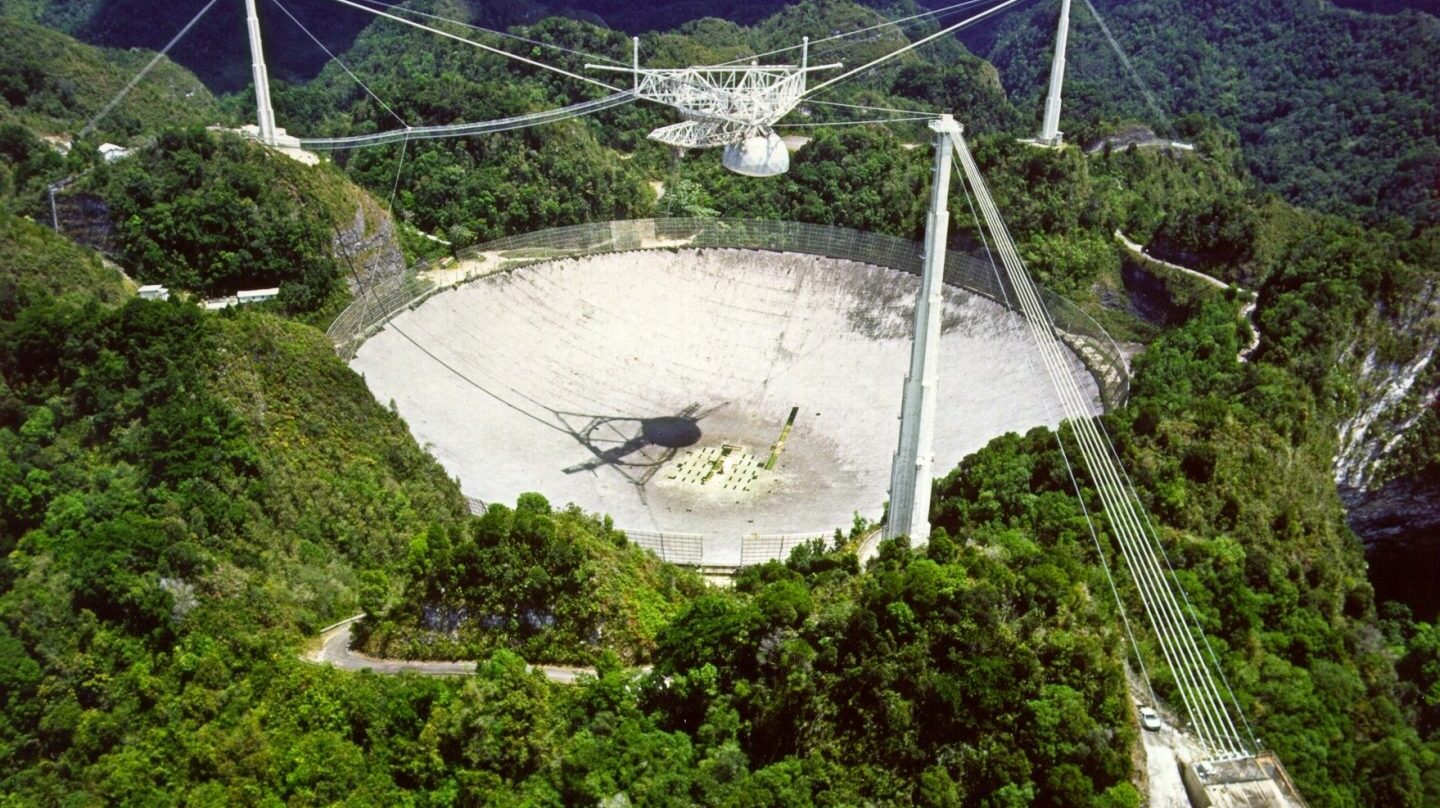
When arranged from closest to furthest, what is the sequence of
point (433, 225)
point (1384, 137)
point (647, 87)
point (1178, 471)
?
point (1178, 471) → point (647, 87) → point (433, 225) → point (1384, 137)

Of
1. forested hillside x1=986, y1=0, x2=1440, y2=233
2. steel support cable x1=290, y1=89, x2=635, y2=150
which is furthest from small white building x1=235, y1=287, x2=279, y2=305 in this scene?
forested hillside x1=986, y1=0, x2=1440, y2=233

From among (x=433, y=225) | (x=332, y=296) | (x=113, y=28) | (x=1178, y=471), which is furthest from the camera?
(x=113, y=28)

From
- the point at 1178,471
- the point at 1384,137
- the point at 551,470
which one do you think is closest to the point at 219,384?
the point at 551,470

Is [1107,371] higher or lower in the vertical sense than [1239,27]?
lower

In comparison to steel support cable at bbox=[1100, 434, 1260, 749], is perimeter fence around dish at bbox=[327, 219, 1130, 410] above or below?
above

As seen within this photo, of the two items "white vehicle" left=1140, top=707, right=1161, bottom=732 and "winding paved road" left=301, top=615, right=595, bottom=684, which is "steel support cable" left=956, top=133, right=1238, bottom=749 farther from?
"winding paved road" left=301, top=615, right=595, bottom=684

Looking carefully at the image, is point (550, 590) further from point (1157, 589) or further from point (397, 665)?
point (1157, 589)

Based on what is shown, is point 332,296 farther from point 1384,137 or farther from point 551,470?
point 1384,137

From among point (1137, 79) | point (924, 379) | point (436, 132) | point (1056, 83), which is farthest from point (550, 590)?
point (1137, 79)
